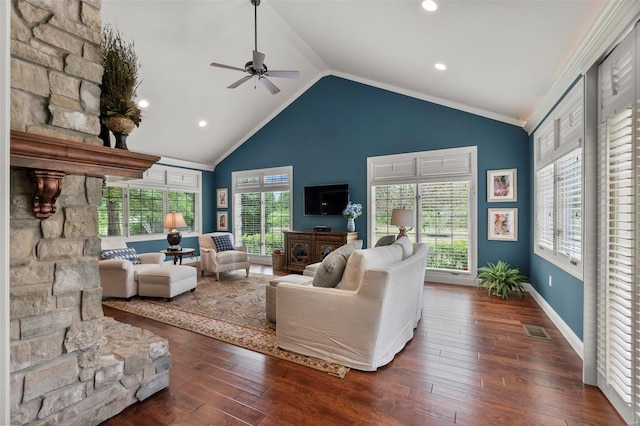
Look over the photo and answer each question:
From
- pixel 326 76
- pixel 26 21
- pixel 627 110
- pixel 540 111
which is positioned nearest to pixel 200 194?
pixel 326 76

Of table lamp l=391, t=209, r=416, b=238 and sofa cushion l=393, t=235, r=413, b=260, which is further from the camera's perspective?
table lamp l=391, t=209, r=416, b=238

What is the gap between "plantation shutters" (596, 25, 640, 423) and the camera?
1750mm

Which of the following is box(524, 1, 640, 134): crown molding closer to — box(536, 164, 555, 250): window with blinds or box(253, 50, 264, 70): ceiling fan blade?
box(536, 164, 555, 250): window with blinds

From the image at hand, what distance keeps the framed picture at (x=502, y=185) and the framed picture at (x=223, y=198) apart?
6374 millimetres

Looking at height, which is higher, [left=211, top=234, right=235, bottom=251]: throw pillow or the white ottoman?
[left=211, top=234, right=235, bottom=251]: throw pillow

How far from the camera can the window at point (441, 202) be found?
519cm

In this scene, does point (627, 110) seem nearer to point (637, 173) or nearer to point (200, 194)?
point (637, 173)

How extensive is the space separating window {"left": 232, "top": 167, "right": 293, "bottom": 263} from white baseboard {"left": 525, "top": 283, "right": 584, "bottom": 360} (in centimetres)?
500

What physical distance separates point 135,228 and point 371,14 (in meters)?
6.43

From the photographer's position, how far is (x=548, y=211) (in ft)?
12.8

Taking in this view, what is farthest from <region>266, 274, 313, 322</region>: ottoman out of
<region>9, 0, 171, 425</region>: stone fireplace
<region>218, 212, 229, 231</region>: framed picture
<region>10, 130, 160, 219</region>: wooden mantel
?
<region>218, 212, 229, 231</region>: framed picture

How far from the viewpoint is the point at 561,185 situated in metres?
3.40

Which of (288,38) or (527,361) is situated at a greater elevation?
(288,38)

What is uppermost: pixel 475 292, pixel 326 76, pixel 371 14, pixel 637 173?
pixel 326 76
